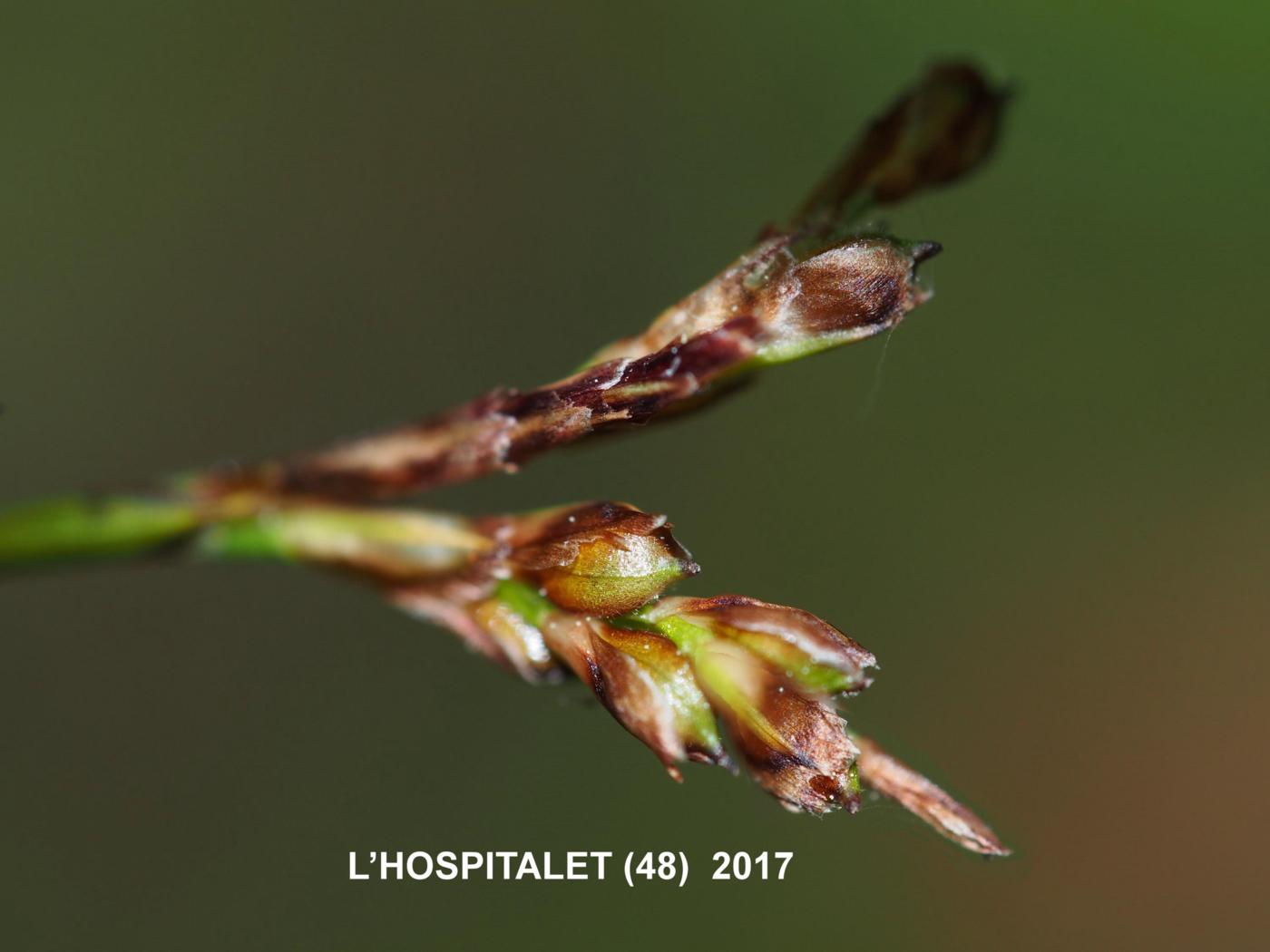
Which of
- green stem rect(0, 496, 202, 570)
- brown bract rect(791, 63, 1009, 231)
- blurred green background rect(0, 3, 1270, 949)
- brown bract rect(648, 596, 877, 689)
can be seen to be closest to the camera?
brown bract rect(648, 596, 877, 689)

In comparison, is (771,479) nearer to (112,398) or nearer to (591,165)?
(591,165)

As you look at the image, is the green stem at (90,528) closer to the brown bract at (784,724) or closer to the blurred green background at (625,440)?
the brown bract at (784,724)

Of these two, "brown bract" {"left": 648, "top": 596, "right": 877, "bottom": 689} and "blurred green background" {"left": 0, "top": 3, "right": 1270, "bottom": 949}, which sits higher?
"blurred green background" {"left": 0, "top": 3, "right": 1270, "bottom": 949}

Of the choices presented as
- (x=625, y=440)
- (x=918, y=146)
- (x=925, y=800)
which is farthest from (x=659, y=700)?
(x=625, y=440)

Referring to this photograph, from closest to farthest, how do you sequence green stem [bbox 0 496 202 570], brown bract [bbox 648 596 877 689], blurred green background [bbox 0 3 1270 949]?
brown bract [bbox 648 596 877 689]
green stem [bbox 0 496 202 570]
blurred green background [bbox 0 3 1270 949]

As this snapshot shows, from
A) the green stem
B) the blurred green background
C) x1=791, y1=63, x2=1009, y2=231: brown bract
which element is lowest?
the green stem

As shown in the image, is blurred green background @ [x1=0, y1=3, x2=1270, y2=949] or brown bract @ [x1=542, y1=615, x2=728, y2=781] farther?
blurred green background @ [x1=0, y1=3, x2=1270, y2=949]

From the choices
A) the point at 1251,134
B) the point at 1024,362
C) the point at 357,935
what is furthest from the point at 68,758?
the point at 1251,134

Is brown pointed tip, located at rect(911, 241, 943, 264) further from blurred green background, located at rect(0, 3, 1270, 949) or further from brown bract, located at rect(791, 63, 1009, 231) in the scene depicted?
blurred green background, located at rect(0, 3, 1270, 949)

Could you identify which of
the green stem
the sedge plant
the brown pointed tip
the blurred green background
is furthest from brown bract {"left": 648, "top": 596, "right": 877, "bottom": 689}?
the blurred green background

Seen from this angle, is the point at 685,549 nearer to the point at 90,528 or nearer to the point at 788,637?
the point at 788,637
